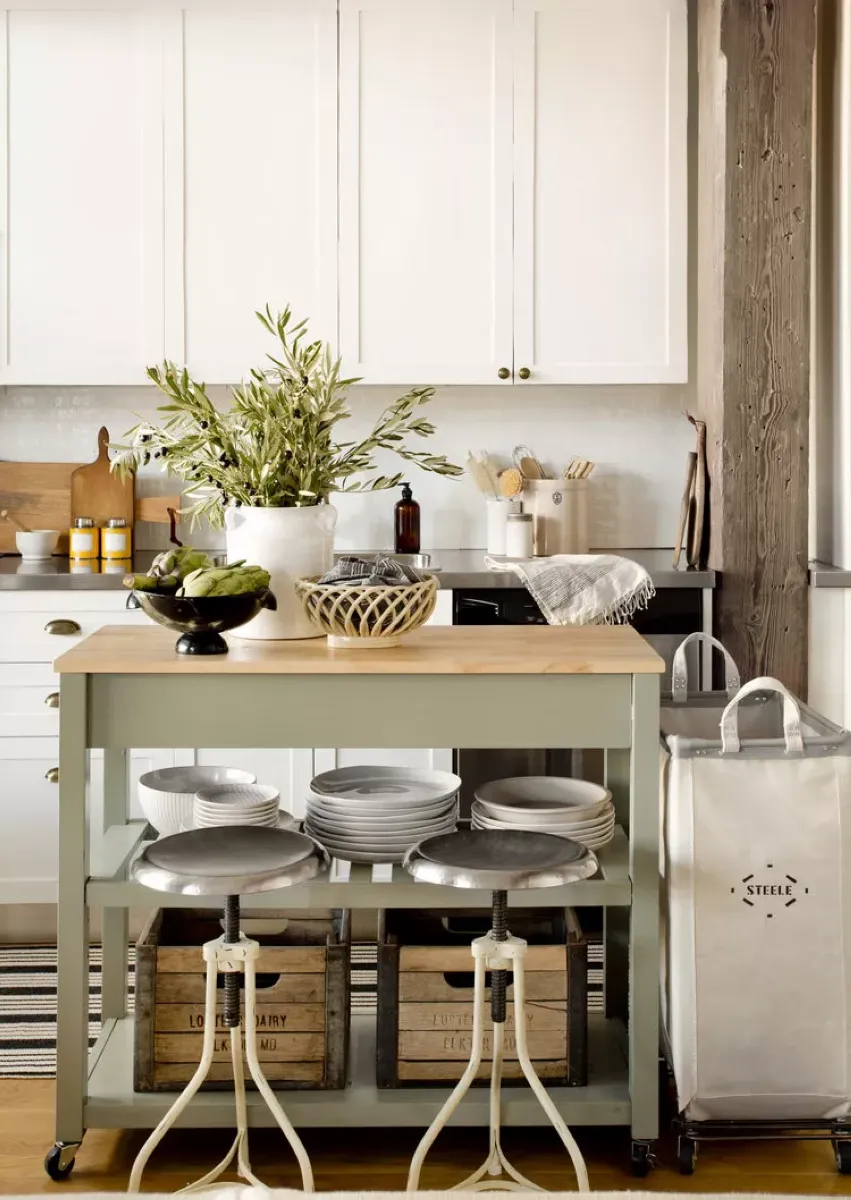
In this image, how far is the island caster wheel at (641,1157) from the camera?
96.3 inches

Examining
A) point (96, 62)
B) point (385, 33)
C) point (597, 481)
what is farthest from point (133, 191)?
point (597, 481)

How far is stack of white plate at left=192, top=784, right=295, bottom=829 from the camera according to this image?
99.7 inches

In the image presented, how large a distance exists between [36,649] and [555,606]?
1.39m

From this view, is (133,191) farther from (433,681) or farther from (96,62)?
(433,681)

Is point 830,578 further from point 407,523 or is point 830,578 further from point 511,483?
point 407,523

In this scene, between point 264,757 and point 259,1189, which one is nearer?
point 259,1189

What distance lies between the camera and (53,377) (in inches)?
161

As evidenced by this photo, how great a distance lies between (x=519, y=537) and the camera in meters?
4.02

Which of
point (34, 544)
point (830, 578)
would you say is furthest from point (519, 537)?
point (34, 544)

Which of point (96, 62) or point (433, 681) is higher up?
point (96, 62)

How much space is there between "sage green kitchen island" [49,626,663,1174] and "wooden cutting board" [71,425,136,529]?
1873 millimetres

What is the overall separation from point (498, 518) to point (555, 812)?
1750mm

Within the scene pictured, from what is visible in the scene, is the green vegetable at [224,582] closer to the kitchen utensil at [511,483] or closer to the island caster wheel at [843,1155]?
the island caster wheel at [843,1155]

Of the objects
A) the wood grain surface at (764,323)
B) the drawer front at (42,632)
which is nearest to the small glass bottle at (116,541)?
the drawer front at (42,632)
